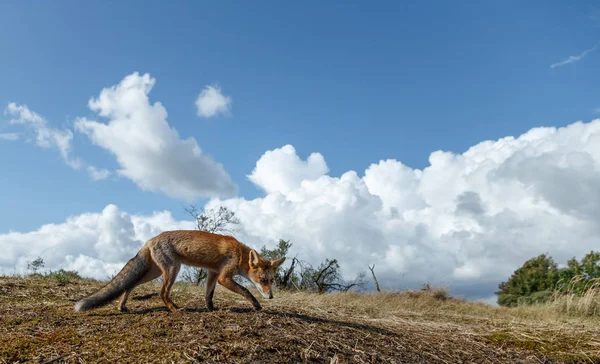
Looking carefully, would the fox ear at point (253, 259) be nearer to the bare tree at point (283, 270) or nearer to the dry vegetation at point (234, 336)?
the dry vegetation at point (234, 336)

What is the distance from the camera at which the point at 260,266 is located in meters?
8.72

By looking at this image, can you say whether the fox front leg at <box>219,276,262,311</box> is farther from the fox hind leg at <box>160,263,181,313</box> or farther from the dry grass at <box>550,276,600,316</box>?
the dry grass at <box>550,276,600,316</box>

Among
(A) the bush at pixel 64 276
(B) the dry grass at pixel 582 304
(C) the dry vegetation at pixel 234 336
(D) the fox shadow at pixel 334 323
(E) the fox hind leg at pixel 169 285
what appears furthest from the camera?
(B) the dry grass at pixel 582 304

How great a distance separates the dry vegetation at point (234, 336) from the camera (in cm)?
593

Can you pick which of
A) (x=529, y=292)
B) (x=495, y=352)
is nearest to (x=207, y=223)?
(x=495, y=352)

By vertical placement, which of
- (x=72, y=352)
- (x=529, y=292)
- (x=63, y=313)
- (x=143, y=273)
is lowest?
(x=72, y=352)

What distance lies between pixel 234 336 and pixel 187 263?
265 cm

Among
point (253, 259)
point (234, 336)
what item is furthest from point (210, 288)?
point (234, 336)

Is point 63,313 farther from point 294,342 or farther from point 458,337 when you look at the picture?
point 458,337

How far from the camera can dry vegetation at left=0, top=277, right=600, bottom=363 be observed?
5.93m

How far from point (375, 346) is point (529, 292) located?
36093 mm

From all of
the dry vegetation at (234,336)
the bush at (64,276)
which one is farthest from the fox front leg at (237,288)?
the bush at (64,276)

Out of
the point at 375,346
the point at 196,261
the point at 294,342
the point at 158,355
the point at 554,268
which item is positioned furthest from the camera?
the point at 554,268

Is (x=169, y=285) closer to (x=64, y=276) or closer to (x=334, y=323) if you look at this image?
(x=334, y=323)
